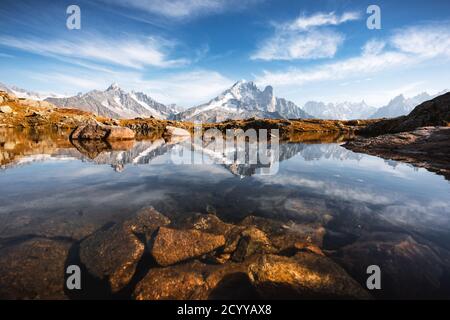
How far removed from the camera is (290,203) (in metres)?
14.0

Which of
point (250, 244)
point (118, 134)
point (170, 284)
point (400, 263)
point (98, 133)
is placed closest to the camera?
point (170, 284)

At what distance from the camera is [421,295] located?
656 centimetres

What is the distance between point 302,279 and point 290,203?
22.8 ft

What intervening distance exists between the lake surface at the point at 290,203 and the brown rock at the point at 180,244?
7.30 ft

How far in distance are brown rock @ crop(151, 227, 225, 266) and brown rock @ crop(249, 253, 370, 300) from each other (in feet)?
7.20

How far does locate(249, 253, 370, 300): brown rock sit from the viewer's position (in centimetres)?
673

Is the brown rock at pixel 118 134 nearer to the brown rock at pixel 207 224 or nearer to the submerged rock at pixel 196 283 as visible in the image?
the brown rock at pixel 207 224

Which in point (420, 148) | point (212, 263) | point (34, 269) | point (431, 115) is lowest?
point (212, 263)

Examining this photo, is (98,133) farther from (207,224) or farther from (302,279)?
(302,279)

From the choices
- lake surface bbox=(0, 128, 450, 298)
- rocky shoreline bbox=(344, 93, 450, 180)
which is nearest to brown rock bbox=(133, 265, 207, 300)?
lake surface bbox=(0, 128, 450, 298)

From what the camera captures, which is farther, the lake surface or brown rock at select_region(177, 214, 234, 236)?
brown rock at select_region(177, 214, 234, 236)

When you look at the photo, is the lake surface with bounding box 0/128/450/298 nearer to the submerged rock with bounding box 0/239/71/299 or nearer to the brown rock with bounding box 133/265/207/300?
the submerged rock with bounding box 0/239/71/299

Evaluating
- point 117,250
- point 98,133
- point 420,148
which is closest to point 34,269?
point 117,250
